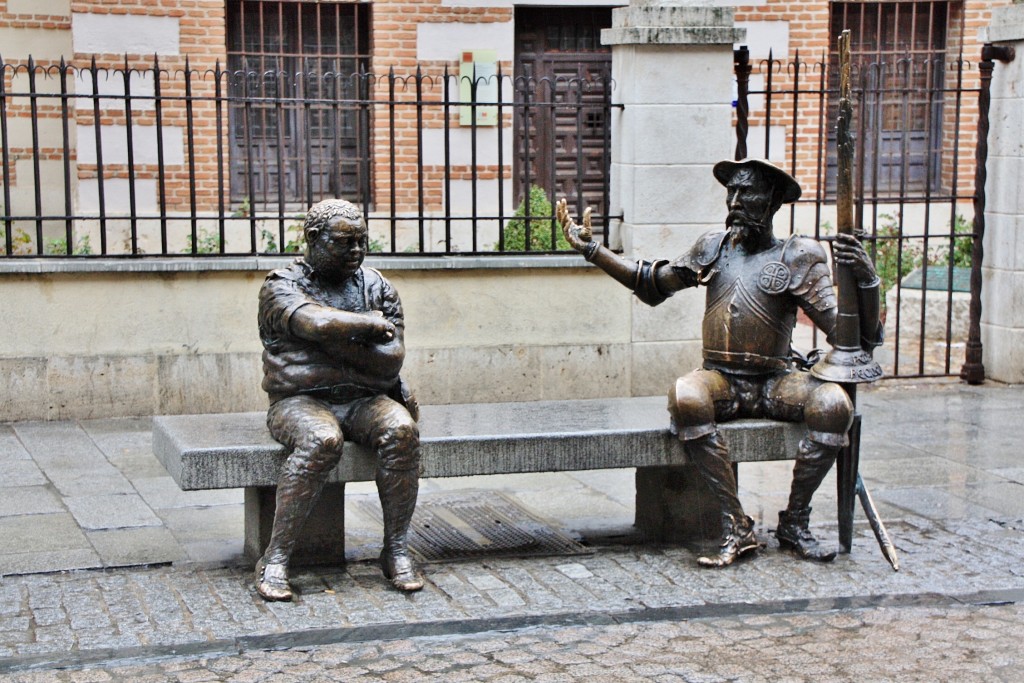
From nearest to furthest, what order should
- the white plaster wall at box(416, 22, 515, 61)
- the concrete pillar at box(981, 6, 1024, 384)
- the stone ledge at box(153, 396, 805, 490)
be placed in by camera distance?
1. the stone ledge at box(153, 396, 805, 490)
2. the concrete pillar at box(981, 6, 1024, 384)
3. the white plaster wall at box(416, 22, 515, 61)

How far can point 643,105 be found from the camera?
991 centimetres

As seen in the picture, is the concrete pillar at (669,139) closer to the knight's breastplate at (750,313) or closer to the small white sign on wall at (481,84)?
the knight's breastplate at (750,313)

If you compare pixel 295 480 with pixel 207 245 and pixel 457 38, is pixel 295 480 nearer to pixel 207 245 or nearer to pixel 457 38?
pixel 207 245

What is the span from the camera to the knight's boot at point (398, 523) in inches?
235

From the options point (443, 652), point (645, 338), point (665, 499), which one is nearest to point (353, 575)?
point (443, 652)

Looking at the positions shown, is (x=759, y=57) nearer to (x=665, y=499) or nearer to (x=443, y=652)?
(x=665, y=499)

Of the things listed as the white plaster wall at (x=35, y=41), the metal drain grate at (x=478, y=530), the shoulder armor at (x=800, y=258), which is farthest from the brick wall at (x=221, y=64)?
the shoulder armor at (x=800, y=258)

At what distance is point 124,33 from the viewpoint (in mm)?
13945

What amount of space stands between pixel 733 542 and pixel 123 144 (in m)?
8.95

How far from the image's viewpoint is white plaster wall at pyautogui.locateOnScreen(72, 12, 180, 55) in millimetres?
13898

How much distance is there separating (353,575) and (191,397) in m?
3.61

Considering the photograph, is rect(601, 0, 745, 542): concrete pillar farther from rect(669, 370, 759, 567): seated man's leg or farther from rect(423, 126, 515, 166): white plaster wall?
rect(423, 126, 515, 166): white plaster wall

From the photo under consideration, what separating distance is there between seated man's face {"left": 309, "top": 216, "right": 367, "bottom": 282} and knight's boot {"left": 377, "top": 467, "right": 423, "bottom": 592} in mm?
787

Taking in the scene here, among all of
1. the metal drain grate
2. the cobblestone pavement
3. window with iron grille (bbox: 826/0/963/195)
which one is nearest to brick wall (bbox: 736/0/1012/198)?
window with iron grille (bbox: 826/0/963/195)
